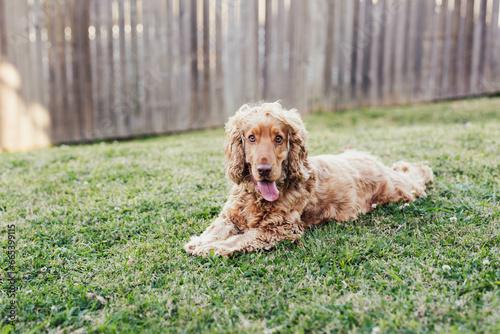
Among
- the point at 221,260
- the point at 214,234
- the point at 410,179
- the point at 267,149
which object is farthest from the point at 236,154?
the point at 410,179

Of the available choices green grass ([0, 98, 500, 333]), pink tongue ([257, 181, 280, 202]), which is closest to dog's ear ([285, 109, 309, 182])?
pink tongue ([257, 181, 280, 202])

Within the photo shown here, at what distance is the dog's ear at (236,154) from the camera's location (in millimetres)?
3697

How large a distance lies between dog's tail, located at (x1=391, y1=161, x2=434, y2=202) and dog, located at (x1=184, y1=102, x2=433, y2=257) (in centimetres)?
32

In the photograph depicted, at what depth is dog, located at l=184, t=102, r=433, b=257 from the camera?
351 centimetres

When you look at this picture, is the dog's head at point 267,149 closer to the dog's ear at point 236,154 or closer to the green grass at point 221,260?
the dog's ear at point 236,154

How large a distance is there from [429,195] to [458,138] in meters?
2.26

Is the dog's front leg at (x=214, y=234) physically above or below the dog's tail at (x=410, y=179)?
below

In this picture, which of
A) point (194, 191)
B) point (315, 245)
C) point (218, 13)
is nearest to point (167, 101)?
point (218, 13)

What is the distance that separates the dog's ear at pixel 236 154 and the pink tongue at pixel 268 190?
25 centimetres

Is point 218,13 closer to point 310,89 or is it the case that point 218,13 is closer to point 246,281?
point 310,89

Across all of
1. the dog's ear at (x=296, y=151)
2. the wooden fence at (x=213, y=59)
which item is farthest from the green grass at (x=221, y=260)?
the wooden fence at (x=213, y=59)

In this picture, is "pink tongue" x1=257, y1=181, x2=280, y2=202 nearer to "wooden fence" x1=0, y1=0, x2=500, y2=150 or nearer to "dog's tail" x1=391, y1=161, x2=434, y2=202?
"dog's tail" x1=391, y1=161, x2=434, y2=202

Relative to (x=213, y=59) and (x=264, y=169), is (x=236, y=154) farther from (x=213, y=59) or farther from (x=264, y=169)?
(x=213, y=59)

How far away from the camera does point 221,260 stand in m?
3.37
